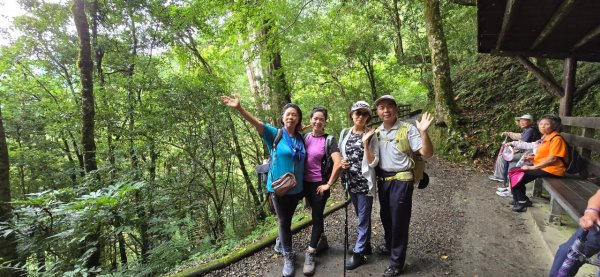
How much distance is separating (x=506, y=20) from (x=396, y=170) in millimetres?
2984

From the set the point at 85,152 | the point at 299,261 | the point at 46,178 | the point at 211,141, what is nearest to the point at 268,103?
the point at 211,141

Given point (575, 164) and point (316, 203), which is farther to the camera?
point (575, 164)

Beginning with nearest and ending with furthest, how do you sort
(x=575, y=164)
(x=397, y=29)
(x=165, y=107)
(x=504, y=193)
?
(x=575, y=164)
(x=504, y=193)
(x=165, y=107)
(x=397, y=29)

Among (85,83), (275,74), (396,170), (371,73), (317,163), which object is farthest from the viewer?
(371,73)

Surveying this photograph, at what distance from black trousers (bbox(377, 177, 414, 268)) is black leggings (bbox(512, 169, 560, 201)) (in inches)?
105

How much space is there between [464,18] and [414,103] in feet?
38.4

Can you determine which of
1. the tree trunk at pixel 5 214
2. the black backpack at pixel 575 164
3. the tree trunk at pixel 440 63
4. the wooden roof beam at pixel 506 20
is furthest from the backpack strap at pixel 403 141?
the tree trunk at pixel 440 63

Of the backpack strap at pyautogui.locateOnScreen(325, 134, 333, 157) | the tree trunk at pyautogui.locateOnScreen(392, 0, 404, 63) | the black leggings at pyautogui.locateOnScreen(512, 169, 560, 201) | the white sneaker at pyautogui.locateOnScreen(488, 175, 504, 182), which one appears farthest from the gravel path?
the tree trunk at pyautogui.locateOnScreen(392, 0, 404, 63)

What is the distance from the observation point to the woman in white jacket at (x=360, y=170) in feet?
10.1

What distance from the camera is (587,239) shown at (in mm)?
2279

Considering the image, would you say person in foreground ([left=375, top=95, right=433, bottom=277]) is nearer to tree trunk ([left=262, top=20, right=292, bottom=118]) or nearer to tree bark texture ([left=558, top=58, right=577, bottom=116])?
tree bark texture ([left=558, top=58, right=577, bottom=116])

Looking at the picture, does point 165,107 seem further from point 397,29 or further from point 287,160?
point 397,29

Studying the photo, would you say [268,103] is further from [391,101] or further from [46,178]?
[46,178]

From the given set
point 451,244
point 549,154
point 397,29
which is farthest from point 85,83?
point 397,29
